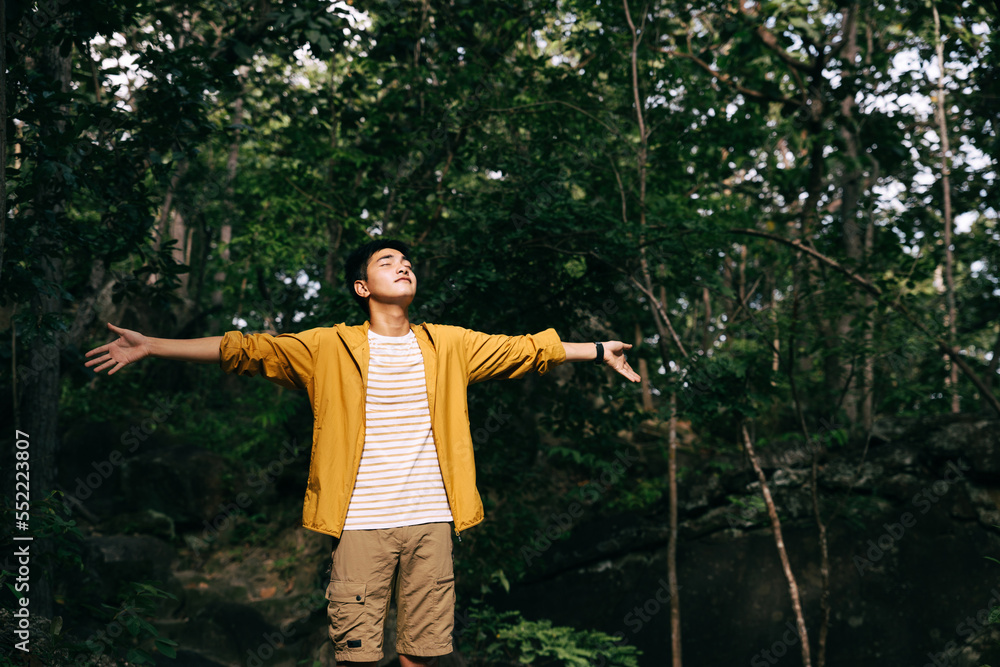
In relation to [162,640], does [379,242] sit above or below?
above

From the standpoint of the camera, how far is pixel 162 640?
3.03 meters

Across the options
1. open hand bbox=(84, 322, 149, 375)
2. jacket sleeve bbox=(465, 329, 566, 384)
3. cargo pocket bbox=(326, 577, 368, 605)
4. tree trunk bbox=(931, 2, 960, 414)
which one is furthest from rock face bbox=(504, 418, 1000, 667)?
open hand bbox=(84, 322, 149, 375)

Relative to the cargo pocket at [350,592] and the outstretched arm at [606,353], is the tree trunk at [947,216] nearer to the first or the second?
the outstretched arm at [606,353]

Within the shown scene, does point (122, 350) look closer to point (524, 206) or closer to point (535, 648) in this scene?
point (524, 206)

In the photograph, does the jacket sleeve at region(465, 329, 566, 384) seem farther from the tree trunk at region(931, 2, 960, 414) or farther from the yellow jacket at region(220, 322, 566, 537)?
the tree trunk at region(931, 2, 960, 414)

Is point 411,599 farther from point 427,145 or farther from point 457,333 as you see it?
point 427,145

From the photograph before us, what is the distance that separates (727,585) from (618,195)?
3.84m

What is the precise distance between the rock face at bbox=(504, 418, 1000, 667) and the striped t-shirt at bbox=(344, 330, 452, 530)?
3.18m

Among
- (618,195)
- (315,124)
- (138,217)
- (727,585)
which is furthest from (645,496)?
(138,217)

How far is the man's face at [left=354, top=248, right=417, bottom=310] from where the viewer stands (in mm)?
2941

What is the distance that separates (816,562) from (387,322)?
17.9 feet

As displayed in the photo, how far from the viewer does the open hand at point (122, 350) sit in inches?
94.7

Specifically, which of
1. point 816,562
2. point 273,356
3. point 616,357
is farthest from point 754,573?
point 273,356

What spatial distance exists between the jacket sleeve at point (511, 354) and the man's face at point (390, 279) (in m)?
0.32
